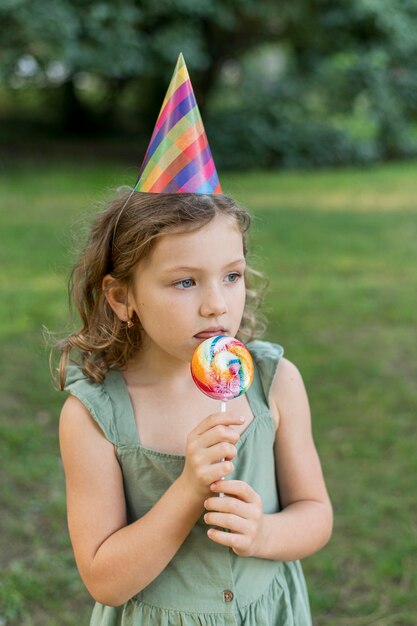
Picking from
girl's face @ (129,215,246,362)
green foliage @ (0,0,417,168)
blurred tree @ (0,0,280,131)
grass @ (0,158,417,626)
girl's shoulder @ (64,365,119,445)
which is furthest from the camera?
green foliage @ (0,0,417,168)

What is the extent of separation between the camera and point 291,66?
565 inches

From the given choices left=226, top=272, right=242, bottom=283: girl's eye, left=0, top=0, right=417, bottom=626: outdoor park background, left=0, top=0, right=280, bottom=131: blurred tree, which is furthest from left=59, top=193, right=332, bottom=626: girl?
left=0, top=0, right=280, bottom=131: blurred tree

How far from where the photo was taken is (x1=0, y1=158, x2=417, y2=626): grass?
129 inches

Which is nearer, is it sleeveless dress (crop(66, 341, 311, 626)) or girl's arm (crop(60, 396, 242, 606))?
girl's arm (crop(60, 396, 242, 606))

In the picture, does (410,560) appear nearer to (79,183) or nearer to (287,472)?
(287,472)

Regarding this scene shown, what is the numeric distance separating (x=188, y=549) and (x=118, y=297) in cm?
60

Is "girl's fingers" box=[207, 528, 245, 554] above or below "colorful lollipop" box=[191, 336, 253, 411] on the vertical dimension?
below

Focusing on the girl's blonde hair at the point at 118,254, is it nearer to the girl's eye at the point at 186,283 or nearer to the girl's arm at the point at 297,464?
the girl's eye at the point at 186,283

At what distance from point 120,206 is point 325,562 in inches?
78.4

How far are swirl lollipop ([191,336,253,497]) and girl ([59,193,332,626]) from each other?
0.20 ft

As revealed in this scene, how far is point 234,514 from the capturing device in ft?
5.70

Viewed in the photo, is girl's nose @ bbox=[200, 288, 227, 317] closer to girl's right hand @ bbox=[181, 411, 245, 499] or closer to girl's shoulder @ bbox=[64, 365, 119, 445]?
girl's right hand @ bbox=[181, 411, 245, 499]

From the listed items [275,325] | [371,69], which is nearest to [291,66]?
[371,69]

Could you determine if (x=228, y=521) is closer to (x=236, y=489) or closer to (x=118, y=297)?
(x=236, y=489)
